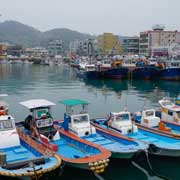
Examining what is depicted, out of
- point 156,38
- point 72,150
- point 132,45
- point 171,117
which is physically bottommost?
point 72,150

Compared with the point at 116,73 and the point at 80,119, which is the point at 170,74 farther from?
the point at 80,119

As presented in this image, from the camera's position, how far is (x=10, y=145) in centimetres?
1538

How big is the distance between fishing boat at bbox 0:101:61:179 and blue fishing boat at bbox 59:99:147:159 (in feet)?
9.09

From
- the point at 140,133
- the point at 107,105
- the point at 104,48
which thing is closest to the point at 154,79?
the point at 107,105

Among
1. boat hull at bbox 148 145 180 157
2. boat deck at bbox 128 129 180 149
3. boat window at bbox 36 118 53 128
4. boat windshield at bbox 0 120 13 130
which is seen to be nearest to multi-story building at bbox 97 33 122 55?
Result: boat deck at bbox 128 129 180 149

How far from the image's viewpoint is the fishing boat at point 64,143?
45.4 feet

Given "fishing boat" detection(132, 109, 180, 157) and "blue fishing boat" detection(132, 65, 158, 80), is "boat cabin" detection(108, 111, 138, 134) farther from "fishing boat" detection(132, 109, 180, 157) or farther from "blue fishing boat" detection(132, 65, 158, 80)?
"blue fishing boat" detection(132, 65, 158, 80)

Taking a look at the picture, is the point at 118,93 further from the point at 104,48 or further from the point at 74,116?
the point at 104,48

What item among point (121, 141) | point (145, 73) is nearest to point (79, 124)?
point (121, 141)

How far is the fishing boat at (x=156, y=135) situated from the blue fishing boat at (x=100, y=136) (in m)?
1.04

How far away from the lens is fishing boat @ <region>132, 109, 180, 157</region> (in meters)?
16.4

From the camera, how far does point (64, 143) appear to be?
17.3 metres

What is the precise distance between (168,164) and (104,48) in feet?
457

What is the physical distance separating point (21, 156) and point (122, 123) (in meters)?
7.01
